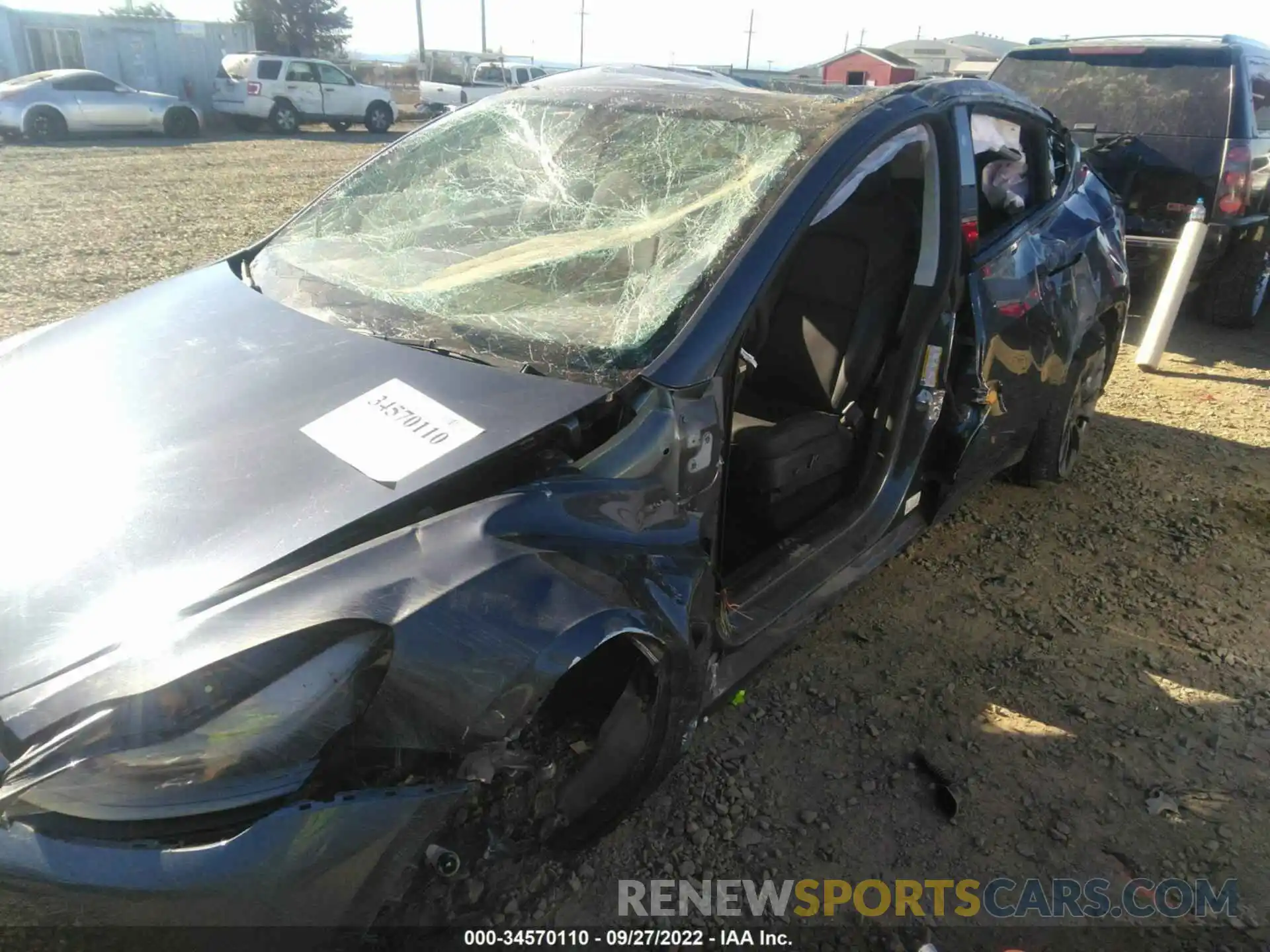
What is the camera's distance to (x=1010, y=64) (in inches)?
245

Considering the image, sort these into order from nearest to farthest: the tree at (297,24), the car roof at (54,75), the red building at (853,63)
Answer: the car roof at (54,75)
the red building at (853,63)
the tree at (297,24)

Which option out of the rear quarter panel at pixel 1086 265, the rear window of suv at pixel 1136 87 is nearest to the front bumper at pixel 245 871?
the rear quarter panel at pixel 1086 265

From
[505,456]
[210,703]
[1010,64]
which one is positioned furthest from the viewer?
[1010,64]

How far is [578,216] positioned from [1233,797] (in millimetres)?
2362

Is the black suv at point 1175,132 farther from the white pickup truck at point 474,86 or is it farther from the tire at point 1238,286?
the white pickup truck at point 474,86

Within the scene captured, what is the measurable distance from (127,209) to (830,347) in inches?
354

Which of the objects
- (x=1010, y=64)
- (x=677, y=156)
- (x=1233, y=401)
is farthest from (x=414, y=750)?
(x=1010, y=64)

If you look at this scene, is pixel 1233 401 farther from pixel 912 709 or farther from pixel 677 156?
pixel 677 156

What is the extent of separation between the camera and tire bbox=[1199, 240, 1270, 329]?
5.91 meters

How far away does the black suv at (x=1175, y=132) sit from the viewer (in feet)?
17.6

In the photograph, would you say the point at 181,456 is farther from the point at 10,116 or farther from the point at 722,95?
the point at 10,116

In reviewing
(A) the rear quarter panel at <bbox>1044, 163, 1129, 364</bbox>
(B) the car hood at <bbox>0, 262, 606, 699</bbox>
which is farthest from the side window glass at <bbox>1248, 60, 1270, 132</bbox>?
(B) the car hood at <bbox>0, 262, 606, 699</bbox>

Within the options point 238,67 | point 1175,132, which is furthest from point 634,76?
point 238,67

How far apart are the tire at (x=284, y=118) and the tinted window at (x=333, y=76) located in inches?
36.8
